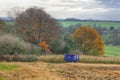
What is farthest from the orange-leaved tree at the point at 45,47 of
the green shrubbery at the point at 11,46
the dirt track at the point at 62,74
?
the dirt track at the point at 62,74

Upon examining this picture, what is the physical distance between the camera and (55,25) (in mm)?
65375

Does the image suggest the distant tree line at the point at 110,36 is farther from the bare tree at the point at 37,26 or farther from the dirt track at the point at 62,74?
the dirt track at the point at 62,74

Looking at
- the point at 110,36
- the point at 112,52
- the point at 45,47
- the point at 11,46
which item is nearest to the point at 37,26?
the point at 45,47

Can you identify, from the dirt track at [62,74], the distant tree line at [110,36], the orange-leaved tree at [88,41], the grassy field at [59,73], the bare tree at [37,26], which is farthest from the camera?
the distant tree line at [110,36]

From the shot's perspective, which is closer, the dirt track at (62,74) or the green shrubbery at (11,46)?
the dirt track at (62,74)

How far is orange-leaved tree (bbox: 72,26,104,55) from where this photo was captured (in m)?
67.3

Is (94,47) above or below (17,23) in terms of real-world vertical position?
below

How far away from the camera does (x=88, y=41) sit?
225 ft

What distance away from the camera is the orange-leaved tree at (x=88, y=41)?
67.3 metres

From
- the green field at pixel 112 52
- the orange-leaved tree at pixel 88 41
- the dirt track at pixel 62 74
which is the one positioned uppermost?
the dirt track at pixel 62 74

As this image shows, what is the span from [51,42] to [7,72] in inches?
1400

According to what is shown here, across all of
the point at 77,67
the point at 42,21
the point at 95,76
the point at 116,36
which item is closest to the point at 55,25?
the point at 42,21

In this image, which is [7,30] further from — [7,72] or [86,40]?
[7,72]

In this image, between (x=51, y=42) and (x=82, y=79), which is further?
(x=51, y=42)
